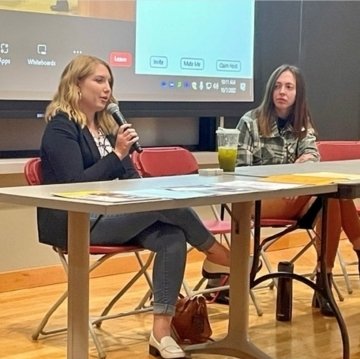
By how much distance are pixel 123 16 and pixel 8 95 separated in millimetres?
819

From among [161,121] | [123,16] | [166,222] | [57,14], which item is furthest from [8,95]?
[166,222]

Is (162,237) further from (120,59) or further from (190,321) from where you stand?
(120,59)

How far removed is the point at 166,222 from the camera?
9.39ft

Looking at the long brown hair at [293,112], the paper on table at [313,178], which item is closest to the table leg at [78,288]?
the paper on table at [313,178]

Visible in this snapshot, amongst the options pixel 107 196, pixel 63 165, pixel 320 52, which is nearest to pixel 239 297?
pixel 63 165

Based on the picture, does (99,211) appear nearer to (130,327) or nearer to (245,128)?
(130,327)

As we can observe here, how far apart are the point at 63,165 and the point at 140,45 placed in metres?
1.55

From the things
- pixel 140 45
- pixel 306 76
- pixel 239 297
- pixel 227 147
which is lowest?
pixel 239 297

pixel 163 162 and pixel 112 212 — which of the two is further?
pixel 163 162

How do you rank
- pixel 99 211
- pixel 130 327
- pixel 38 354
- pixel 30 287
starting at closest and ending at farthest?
pixel 99 211 → pixel 38 354 → pixel 130 327 → pixel 30 287

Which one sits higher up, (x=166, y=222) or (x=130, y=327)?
(x=166, y=222)

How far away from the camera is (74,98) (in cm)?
318

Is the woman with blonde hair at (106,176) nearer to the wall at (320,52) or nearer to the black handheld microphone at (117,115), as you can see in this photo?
the black handheld microphone at (117,115)

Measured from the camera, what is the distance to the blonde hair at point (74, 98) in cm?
314
